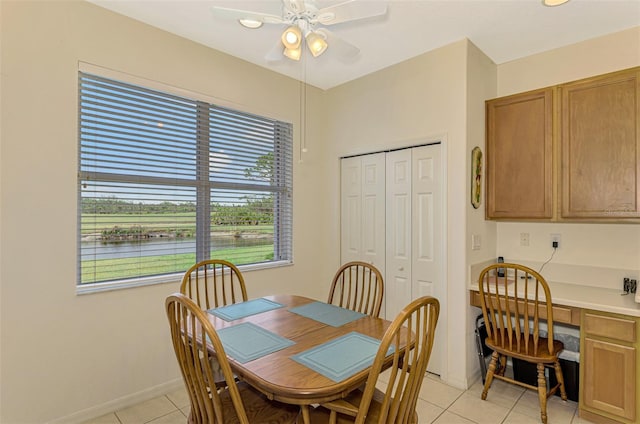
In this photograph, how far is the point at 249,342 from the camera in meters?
1.59

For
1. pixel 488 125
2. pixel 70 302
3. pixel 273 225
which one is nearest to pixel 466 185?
pixel 488 125

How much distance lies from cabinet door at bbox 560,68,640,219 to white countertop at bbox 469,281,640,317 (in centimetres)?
55

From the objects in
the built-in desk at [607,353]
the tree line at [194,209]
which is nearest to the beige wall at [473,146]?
the built-in desk at [607,353]

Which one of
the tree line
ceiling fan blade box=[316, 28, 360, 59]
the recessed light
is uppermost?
the recessed light

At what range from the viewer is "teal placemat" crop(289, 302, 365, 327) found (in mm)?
1880

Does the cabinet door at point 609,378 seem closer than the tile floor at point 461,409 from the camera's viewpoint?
Yes

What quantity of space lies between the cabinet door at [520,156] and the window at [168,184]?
1.97 metres

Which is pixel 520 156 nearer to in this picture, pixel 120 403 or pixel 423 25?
pixel 423 25

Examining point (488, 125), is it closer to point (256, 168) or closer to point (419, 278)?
point (419, 278)

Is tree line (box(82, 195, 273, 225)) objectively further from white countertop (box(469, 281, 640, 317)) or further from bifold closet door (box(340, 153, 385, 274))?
white countertop (box(469, 281, 640, 317))

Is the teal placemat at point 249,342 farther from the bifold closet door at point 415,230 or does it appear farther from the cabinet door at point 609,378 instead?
the cabinet door at point 609,378

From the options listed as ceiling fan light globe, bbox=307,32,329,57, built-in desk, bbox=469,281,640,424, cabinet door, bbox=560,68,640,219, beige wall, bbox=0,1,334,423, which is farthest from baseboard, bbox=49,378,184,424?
cabinet door, bbox=560,68,640,219

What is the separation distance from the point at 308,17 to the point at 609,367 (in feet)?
9.03

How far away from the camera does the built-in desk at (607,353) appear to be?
6.49 ft
